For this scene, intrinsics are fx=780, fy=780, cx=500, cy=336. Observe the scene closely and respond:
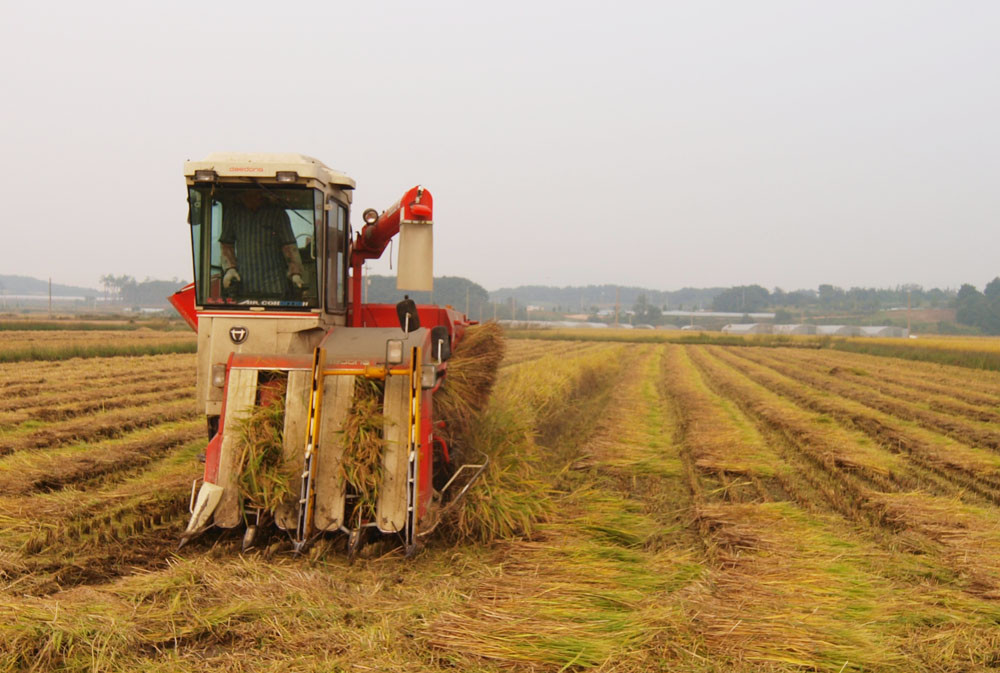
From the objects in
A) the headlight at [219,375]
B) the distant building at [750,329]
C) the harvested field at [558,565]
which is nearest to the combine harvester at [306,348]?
the headlight at [219,375]

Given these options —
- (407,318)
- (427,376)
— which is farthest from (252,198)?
(427,376)

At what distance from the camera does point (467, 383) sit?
761 cm

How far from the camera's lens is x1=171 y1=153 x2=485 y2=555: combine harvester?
534 centimetres

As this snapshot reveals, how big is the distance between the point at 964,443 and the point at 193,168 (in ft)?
35.0

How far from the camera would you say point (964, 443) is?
11086 millimetres

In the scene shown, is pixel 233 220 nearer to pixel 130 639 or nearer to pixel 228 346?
pixel 228 346

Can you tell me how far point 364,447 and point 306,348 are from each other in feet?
4.52

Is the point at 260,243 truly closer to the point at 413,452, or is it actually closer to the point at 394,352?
the point at 394,352

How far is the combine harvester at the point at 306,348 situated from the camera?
17.5 ft

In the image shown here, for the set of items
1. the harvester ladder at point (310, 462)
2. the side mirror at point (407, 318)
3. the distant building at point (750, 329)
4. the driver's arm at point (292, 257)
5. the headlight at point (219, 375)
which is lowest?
the distant building at point (750, 329)

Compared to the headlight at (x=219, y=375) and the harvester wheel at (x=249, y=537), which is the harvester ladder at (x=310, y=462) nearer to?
the harvester wheel at (x=249, y=537)

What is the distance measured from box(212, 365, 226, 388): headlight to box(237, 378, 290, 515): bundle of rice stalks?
15.7 inches

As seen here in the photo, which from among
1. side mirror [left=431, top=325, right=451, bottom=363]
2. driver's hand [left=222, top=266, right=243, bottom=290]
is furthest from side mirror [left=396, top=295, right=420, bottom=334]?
driver's hand [left=222, top=266, right=243, bottom=290]

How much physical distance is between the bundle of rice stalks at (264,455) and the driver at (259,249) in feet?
3.70
